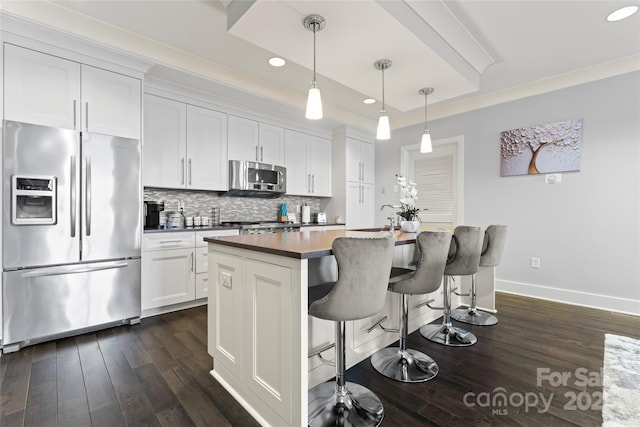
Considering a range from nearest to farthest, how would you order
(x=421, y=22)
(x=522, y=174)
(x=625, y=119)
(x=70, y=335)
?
(x=421, y=22) → (x=70, y=335) → (x=625, y=119) → (x=522, y=174)

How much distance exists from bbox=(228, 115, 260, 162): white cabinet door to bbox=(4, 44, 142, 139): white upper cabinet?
1.22 metres

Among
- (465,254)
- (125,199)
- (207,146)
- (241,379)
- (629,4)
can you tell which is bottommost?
(241,379)

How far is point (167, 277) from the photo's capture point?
3102mm

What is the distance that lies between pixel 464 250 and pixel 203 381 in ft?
7.00

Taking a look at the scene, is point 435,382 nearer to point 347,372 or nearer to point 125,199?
point 347,372

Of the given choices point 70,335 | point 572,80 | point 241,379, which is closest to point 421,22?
point 572,80

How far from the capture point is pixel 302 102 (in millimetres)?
4137

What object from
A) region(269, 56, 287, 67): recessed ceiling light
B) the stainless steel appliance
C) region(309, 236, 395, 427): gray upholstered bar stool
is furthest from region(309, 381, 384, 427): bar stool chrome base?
region(269, 56, 287, 67): recessed ceiling light

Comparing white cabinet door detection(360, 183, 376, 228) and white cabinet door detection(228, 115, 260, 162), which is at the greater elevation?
white cabinet door detection(228, 115, 260, 162)

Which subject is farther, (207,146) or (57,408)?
(207,146)

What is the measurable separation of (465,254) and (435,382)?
102 centimetres

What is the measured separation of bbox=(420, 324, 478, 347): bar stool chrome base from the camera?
2454mm

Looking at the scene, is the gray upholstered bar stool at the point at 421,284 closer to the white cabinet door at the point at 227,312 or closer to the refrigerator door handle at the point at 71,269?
the white cabinet door at the point at 227,312

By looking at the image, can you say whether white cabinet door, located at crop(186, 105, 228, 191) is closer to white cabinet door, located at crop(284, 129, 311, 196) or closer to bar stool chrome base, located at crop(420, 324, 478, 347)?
white cabinet door, located at crop(284, 129, 311, 196)
